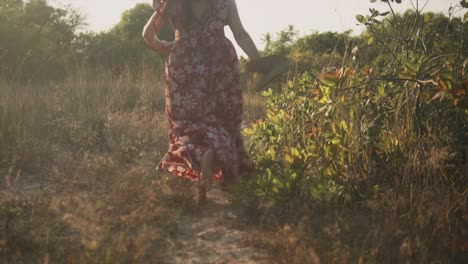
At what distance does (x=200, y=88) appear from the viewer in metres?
3.48

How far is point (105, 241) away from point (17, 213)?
0.70 m

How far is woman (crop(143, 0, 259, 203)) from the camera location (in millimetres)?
3361

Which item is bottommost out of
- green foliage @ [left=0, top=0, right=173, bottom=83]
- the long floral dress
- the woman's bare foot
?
the woman's bare foot

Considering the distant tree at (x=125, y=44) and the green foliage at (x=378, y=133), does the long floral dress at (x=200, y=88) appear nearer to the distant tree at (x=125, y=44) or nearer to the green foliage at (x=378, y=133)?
the green foliage at (x=378, y=133)

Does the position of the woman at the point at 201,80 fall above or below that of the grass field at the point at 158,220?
above

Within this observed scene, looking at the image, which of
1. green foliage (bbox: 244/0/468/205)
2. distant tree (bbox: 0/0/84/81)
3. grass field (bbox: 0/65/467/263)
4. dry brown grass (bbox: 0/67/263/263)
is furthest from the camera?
distant tree (bbox: 0/0/84/81)

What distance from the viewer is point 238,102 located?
3666 millimetres

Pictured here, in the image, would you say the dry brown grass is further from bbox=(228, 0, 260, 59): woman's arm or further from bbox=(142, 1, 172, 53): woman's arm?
bbox=(228, 0, 260, 59): woman's arm

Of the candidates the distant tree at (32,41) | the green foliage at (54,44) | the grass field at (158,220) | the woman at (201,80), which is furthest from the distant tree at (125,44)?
the woman at (201,80)

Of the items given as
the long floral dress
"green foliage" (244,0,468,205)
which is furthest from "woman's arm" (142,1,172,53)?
"green foliage" (244,0,468,205)

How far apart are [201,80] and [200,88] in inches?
2.5

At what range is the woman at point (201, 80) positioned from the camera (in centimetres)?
336

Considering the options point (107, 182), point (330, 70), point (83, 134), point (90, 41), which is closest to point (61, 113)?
point (83, 134)

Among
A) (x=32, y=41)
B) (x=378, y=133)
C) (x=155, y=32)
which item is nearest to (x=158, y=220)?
(x=155, y=32)
